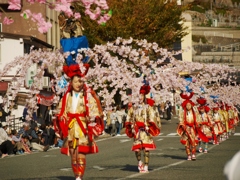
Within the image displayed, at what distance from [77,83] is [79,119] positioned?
59 centimetres

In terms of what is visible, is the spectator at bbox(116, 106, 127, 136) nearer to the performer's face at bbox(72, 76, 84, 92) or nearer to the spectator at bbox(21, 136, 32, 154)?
the spectator at bbox(21, 136, 32, 154)

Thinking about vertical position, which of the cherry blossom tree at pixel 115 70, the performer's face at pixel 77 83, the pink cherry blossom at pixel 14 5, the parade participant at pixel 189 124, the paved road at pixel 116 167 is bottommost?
the paved road at pixel 116 167

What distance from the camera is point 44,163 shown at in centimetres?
2358

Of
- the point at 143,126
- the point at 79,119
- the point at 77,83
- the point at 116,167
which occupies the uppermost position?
the point at 77,83

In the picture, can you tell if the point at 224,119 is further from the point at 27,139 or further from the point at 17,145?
the point at 17,145

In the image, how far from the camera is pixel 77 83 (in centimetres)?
1390

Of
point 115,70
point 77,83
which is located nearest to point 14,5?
point 77,83

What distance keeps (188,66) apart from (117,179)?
31.0 ft

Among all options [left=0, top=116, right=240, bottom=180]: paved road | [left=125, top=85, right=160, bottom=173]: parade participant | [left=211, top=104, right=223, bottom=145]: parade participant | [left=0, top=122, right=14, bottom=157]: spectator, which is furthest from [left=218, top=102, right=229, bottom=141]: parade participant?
[left=125, top=85, right=160, bottom=173]: parade participant

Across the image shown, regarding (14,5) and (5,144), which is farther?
(5,144)

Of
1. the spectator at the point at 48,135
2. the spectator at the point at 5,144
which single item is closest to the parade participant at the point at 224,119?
the spectator at the point at 48,135

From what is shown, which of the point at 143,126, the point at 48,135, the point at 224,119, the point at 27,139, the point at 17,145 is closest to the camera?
the point at 143,126

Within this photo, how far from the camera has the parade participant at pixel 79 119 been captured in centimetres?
1398

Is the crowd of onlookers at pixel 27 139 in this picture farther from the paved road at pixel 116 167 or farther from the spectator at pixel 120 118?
the spectator at pixel 120 118
